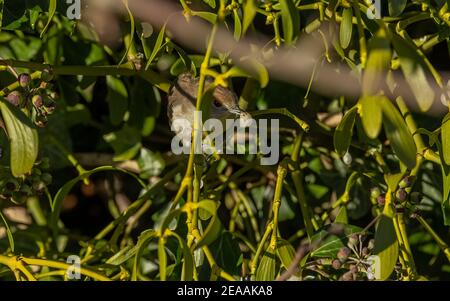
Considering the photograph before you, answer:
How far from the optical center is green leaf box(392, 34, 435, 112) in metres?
0.90

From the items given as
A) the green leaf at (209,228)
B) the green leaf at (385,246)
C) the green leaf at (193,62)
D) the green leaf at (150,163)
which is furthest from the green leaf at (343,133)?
the green leaf at (150,163)

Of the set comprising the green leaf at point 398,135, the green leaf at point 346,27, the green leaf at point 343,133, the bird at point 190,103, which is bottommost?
the green leaf at point 398,135

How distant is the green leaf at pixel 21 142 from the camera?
1.05 m

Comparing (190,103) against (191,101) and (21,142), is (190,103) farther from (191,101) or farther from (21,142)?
(21,142)

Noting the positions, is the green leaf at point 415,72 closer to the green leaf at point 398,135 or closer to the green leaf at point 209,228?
the green leaf at point 398,135

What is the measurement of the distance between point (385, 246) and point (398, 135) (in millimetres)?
241

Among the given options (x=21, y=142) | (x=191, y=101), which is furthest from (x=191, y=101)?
(x=21, y=142)

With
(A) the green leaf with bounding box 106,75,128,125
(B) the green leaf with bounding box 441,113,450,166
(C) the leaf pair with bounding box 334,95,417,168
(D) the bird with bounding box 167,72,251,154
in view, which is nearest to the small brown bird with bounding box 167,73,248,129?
(D) the bird with bounding box 167,72,251,154

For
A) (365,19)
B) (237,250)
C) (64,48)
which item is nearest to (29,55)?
(64,48)

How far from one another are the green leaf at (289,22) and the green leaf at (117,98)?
0.68m
